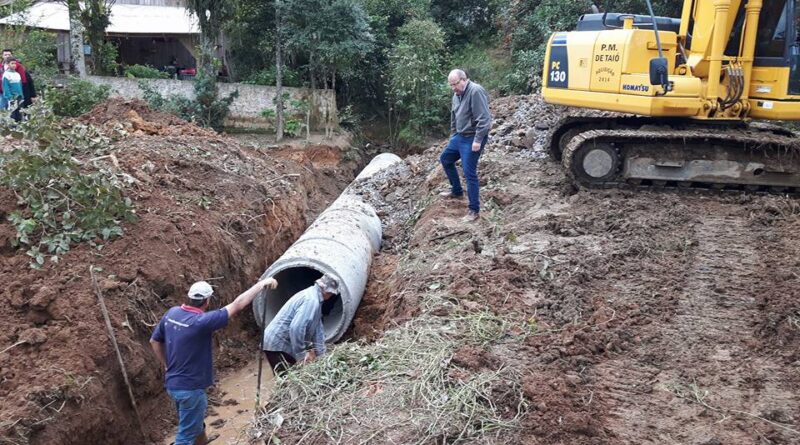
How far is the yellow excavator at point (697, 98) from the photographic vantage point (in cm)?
812

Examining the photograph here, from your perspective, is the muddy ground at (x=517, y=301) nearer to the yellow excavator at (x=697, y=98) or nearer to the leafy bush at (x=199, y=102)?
the yellow excavator at (x=697, y=98)

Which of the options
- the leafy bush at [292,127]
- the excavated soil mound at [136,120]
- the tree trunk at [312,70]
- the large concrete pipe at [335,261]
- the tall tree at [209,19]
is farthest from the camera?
the leafy bush at [292,127]

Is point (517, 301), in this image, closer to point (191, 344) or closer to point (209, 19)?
point (191, 344)

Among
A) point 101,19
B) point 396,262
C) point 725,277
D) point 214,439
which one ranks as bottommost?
point 214,439

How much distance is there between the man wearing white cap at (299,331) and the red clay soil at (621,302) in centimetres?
86

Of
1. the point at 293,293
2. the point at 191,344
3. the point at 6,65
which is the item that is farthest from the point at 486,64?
the point at 191,344

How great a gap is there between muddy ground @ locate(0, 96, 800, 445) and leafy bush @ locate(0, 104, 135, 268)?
0.26 meters

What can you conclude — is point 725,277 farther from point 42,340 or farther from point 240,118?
point 240,118

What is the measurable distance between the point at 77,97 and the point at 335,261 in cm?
1065

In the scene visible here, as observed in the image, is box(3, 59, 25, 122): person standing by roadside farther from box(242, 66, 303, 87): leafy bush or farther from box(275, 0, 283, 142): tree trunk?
box(242, 66, 303, 87): leafy bush

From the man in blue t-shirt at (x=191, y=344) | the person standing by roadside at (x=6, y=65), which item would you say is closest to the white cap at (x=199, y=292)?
the man in blue t-shirt at (x=191, y=344)

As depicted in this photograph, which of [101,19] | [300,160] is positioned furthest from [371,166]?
[101,19]

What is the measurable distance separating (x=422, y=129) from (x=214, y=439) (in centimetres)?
1322

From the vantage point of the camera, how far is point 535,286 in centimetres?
645
